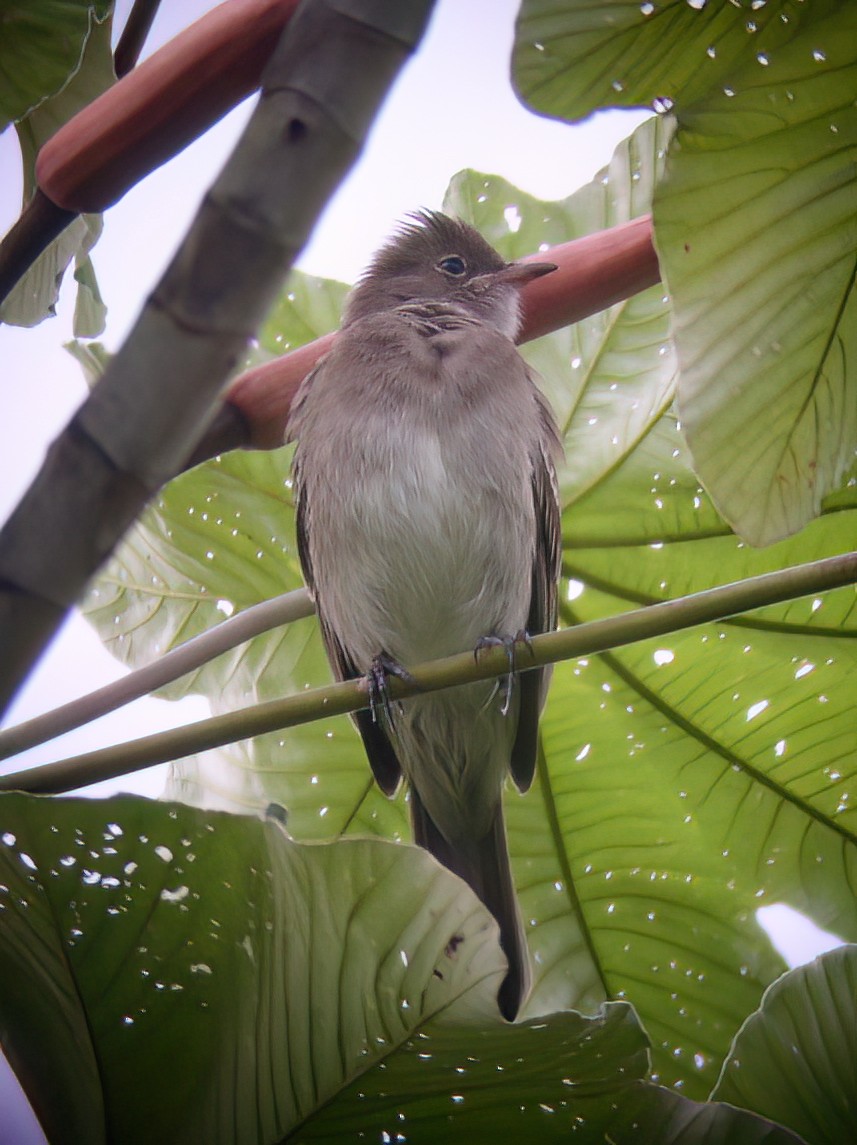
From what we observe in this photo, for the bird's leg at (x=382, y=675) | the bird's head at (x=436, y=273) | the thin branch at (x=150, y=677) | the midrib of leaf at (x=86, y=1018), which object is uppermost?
the bird's head at (x=436, y=273)

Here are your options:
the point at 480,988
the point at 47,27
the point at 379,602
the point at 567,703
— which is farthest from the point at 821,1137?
the point at 47,27

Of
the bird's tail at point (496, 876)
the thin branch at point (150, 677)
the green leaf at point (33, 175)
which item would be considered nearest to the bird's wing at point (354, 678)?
the bird's tail at point (496, 876)

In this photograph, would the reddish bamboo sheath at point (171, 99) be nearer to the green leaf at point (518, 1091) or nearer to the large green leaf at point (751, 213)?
the large green leaf at point (751, 213)

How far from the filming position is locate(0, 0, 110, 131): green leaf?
1.20 meters

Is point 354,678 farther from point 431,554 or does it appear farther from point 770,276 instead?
point 770,276

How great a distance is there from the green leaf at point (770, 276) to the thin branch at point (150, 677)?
63 centimetres

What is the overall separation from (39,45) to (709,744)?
4.66 ft

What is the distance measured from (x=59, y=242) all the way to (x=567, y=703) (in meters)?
1.12

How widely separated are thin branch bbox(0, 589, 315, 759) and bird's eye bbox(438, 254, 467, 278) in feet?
3.53

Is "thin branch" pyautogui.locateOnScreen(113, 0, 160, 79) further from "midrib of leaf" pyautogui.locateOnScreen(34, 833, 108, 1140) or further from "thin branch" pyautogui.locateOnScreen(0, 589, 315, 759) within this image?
"midrib of leaf" pyautogui.locateOnScreen(34, 833, 108, 1140)

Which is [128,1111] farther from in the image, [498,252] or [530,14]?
[498,252]

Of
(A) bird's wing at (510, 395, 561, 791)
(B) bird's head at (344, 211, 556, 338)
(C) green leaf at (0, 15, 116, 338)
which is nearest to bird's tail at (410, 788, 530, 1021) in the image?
(A) bird's wing at (510, 395, 561, 791)

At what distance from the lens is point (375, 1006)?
116 centimetres

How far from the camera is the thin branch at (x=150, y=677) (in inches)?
48.3
